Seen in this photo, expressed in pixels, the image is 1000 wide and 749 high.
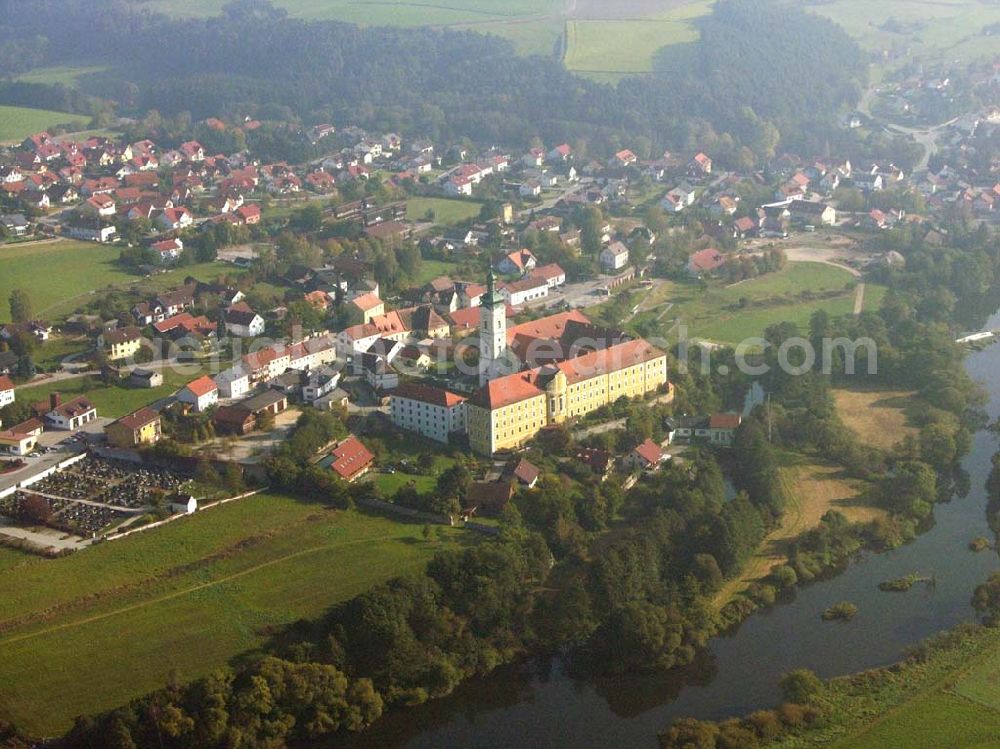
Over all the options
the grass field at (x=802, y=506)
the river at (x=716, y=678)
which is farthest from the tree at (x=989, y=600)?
the grass field at (x=802, y=506)

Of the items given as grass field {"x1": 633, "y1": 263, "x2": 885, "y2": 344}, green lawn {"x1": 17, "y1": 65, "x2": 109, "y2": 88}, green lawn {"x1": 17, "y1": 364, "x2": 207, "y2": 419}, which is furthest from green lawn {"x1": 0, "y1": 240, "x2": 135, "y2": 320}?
green lawn {"x1": 17, "y1": 65, "x2": 109, "y2": 88}

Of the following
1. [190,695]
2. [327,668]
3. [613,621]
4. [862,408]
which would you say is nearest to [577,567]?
[613,621]

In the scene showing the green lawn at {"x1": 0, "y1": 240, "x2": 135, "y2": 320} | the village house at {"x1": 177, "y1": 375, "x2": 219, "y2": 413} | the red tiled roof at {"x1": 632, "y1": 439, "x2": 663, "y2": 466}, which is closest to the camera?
the red tiled roof at {"x1": 632, "y1": 439, "x2": 663, "y2": 466}

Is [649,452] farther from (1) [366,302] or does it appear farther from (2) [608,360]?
(1) [366,302]

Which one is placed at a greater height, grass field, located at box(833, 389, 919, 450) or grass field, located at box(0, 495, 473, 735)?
grass field, located at box(0, 495, 473, 735)

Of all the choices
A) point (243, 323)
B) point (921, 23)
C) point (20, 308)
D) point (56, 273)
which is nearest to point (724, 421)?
point (243, 323)

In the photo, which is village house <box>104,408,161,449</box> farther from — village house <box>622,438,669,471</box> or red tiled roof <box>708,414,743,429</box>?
red tiled roof <box>708,414,743,429</box>

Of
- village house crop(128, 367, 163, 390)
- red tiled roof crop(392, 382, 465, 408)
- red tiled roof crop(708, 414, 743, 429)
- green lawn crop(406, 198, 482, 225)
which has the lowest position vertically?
green lawn crop(406, 198, 482, 225)
